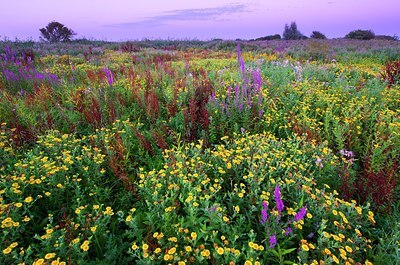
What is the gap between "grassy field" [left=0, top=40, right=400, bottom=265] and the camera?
232 centimetres

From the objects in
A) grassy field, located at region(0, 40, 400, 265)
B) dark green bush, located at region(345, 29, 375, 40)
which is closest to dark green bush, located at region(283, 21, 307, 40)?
dark green bush, located at region(345, 29, 375, 40)

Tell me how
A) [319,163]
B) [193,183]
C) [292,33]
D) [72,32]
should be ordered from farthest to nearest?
1. [292,33]
2. [72,32]
3. [319,163]
4. [193,183]

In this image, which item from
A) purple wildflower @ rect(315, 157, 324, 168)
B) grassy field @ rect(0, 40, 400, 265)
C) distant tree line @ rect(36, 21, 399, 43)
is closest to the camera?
grassy field @ rect(0, 40, 400, 265)

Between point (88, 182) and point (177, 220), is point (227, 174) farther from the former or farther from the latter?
point (88, 182)

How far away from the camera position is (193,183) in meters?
3.04

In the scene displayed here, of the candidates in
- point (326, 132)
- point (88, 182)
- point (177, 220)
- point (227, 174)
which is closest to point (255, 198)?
point (227, 174)

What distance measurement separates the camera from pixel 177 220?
2588 millimetres

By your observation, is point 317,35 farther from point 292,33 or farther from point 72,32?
point 72,32

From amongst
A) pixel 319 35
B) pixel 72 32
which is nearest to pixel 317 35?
pixel 319 35

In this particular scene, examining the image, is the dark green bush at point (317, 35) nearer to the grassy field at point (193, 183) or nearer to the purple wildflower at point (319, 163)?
the grassy field at point (193, 183)

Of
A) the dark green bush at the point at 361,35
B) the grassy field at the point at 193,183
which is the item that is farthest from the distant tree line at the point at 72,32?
the grassy field at the point at 193,183

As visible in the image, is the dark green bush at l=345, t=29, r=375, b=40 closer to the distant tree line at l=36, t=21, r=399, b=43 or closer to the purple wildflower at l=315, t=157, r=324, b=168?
the distant tree line at l=36, t=21, r=399, b=43

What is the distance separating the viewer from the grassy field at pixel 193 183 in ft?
7.62

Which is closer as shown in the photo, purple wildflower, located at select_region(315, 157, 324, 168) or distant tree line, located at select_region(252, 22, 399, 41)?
purple wildflower, located at select_region(315, 157, 324, 168)
